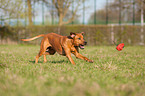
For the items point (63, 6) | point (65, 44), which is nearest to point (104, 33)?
point (63, 6)

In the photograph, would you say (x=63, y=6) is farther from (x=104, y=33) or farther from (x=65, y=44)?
(x=65, y=44)

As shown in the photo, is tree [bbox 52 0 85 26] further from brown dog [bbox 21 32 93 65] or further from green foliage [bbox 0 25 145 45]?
brown dog [bbox 21 32 93 65]

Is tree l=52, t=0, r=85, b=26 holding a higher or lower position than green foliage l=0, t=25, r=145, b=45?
higher

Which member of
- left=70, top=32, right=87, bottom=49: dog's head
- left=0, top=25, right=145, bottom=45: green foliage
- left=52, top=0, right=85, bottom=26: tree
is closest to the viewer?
left=70, top=32, right=87, bottom=49: dog's head

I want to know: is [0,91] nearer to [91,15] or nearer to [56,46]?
[56,46]

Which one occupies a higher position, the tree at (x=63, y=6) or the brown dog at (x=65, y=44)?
the tree at (x=63, y=6)

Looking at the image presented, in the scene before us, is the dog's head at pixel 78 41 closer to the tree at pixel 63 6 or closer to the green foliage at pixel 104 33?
the green foliage at pixel 104 33

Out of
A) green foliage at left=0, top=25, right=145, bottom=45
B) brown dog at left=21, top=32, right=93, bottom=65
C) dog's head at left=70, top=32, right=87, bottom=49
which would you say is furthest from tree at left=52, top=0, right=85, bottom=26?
dog's head at left=70, top=32, right=87, bottom=49

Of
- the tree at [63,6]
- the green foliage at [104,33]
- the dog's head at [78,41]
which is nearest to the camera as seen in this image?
the dog's head at [78,41]

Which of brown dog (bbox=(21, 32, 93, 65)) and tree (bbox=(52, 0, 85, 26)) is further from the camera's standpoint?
tree (bbox=(52, 0, 85, 26))

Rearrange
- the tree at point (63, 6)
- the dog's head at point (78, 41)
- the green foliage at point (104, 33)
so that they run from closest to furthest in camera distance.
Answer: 1. the dog's head at point (78, 41)
2. the green foliage at point (104, 33)
3. the tree at point (63, 6)

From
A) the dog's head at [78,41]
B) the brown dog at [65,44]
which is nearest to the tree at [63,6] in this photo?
the brown dog at [65,44]

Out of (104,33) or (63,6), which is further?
(63,6)

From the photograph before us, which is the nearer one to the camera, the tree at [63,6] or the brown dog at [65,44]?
the brown dog at [65,44]
